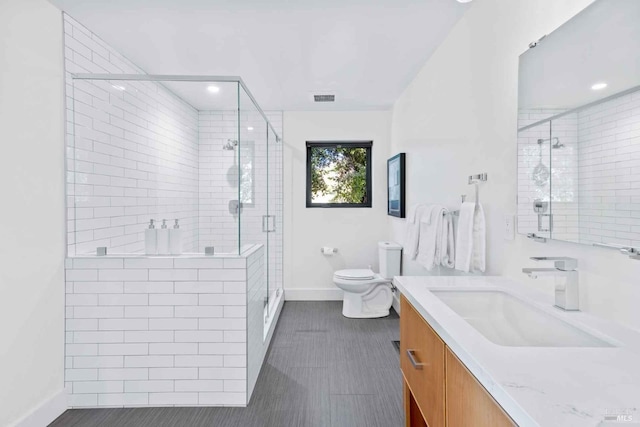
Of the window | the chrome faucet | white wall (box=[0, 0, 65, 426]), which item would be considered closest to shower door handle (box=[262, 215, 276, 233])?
the window

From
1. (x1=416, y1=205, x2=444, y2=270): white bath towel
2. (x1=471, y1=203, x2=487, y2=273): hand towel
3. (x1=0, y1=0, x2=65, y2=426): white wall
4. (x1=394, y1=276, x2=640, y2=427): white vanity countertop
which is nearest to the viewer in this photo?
(x1=394, y1=276, x2=640, y2=427): white vanity countertop

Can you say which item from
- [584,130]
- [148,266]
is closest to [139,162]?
[148,266]

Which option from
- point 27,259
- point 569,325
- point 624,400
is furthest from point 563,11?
point 27,259

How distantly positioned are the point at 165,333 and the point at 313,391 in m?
1.00

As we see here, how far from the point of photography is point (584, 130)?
119 cm

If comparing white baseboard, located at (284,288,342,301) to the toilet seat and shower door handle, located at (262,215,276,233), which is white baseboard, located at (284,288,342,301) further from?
shower door handle, located at (262,215,276,233)

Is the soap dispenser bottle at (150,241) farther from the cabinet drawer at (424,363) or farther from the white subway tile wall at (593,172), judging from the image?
the white subway tile wall at (593,172)

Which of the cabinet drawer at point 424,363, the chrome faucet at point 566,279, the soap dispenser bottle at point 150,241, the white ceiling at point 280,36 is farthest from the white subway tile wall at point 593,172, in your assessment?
the soap dispenser bottle at point 150,241

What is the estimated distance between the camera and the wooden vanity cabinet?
79cm

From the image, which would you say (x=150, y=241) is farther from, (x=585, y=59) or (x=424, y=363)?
(x=585, y=59)

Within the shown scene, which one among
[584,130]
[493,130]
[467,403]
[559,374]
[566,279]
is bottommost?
[467,403]

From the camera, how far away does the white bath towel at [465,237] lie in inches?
74.4

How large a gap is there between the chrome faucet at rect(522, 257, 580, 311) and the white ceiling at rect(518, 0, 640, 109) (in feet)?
1.84

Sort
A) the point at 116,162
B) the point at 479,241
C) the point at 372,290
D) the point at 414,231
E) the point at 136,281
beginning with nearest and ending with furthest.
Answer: the point at 479,241
the point at 136,281
the point at 116,162
the point at 414,231
the point at 372,290
